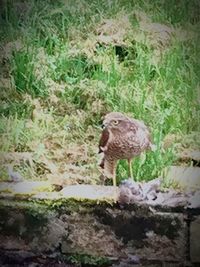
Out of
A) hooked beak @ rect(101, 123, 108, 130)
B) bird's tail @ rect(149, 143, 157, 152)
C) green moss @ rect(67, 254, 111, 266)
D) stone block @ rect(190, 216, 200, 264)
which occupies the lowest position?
green moss @ rect(67, 254, 111, 266)

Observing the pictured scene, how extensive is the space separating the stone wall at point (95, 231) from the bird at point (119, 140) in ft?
0.42

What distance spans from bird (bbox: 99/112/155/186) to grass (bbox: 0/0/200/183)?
0.10 feet

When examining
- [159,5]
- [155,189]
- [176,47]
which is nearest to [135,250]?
[155,189]

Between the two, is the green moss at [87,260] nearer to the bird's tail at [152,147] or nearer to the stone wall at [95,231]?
the stone wall at [95,231]

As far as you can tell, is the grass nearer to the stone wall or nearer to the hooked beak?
the hooked beak

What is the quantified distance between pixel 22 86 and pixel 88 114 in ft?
1.18

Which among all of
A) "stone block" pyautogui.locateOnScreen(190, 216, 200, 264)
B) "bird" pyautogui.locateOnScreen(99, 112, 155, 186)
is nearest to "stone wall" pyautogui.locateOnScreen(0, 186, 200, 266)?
"stone block" pyautogui.locateOnScreen(190, 216, 200, 264)

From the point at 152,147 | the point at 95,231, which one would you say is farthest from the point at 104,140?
the point at 95,231

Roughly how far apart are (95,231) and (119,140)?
18.1 inches

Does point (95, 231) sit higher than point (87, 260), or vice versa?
point (95, 231)

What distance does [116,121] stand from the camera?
10.1 ft

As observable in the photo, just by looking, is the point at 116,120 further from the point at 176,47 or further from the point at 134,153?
the point at 176,47

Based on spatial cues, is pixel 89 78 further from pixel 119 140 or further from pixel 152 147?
pixel 152 147

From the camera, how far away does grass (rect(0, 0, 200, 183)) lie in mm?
3047
